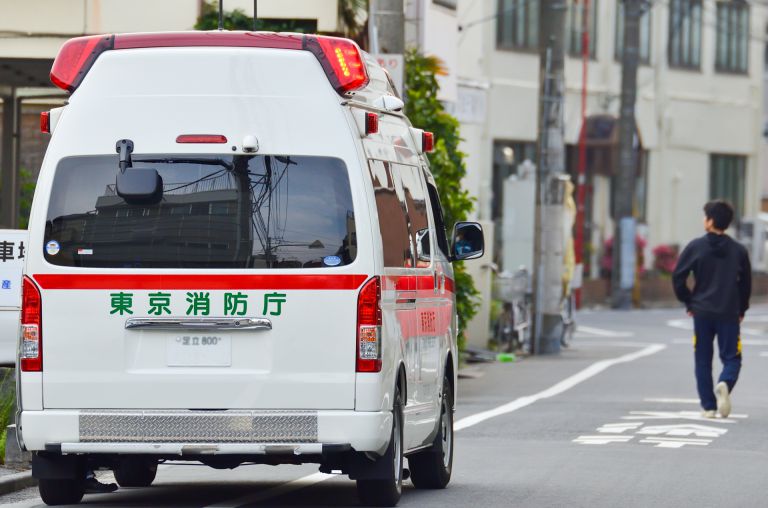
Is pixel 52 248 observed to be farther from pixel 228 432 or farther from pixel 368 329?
pixel 368 329

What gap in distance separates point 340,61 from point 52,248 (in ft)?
5.75

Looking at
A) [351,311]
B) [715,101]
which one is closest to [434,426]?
[351,311]

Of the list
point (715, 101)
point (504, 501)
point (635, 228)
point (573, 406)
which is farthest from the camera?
point (715, 101)

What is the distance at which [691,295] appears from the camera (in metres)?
17.4

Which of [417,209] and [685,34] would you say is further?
[685,34]

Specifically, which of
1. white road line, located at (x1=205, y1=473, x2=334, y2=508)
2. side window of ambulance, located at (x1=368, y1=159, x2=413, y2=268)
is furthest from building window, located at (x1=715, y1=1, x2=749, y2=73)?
side window of ambulance, located at (x1=368, y1=159, x2=413, y2=268)

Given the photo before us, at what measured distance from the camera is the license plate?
9.83 m

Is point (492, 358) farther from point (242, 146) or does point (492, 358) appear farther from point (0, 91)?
point (242, 146)

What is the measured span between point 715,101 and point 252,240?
49010mm

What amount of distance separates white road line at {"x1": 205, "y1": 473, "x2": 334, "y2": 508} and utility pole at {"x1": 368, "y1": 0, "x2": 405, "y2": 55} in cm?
745

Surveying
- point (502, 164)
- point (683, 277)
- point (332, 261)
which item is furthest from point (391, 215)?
point (502, 164)

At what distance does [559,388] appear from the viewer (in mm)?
21297

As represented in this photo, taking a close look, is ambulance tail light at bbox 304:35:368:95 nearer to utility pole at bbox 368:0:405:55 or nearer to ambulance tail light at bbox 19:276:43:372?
ambulance tail light at bbox 19:276:43:372

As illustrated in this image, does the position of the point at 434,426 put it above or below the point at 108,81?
below
